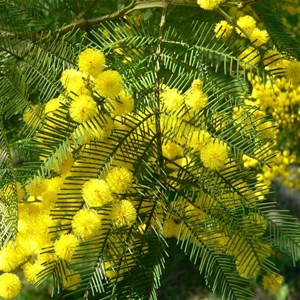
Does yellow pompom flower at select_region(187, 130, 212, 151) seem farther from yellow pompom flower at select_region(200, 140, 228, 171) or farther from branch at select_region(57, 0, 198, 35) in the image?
branch at select_region(57, 0, 198, 35)

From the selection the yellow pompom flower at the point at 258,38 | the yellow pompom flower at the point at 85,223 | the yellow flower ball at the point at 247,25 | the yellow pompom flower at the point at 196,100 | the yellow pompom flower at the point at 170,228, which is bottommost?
the yellow pompom flower at the point at 170,228

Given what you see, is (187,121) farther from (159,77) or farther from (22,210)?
(22,210)

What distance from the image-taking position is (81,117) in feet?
2.04

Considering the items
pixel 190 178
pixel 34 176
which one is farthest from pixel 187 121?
pixel 34 176

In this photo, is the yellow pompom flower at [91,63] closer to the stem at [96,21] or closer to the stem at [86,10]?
the stem at [96,21]

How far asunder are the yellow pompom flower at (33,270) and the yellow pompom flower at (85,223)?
10cm

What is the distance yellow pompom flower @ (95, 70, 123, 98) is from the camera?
63 centimetres

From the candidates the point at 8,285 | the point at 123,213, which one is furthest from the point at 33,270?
the point at 123,213

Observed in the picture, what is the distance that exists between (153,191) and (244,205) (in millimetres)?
105

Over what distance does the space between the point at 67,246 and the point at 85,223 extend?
0.12 ft

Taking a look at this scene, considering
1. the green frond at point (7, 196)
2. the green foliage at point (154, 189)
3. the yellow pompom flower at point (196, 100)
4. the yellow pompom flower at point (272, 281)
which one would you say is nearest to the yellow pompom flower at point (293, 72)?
the green foliage at point (154, 189)

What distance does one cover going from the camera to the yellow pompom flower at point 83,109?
620mm

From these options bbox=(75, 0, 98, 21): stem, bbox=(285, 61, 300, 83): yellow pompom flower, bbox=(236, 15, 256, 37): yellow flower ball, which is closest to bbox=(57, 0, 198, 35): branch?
bbox=(75, 0, 98, 21): stem

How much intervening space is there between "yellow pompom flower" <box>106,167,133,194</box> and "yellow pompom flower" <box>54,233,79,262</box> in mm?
67
